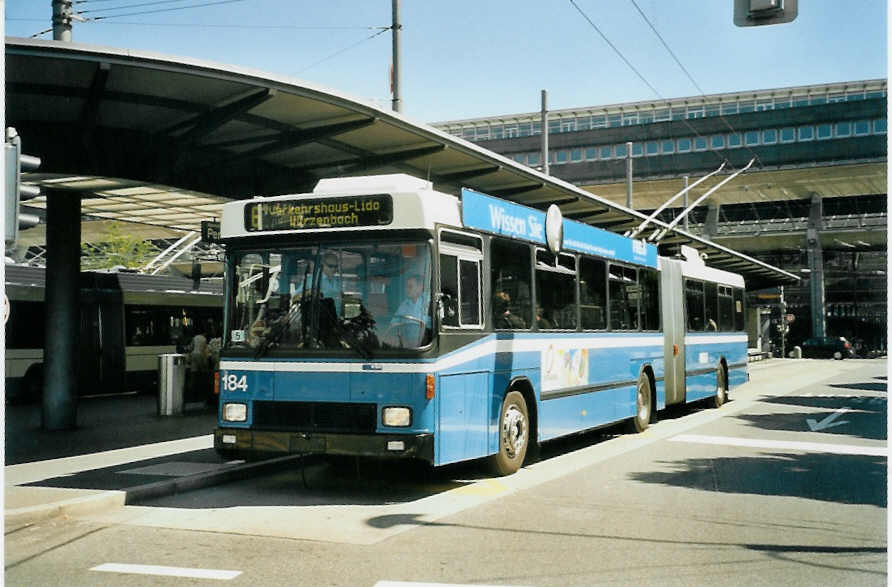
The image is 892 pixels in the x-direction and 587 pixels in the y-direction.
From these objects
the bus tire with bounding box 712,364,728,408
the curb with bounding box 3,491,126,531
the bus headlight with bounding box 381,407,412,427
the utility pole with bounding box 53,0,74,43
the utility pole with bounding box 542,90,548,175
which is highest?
the utility pole with bounding box 542,90,548,175

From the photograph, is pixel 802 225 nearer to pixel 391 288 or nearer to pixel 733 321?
pixel 733 321

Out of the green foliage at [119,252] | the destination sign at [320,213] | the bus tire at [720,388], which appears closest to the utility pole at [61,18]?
the destination sign at [320,213]

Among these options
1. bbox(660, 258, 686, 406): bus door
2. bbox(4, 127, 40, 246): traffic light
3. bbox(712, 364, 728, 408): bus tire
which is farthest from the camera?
bbox(712, 364, 728, 408): bus tire

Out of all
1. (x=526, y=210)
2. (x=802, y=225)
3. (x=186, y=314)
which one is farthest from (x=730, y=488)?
(x=802, y=225)

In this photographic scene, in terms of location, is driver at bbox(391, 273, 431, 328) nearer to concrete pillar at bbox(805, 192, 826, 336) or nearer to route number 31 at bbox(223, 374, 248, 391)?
route number 31 at bbox(223, 374, 248, 391)

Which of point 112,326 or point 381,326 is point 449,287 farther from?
point 112,326

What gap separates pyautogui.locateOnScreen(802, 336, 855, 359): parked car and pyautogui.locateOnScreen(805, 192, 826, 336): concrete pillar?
331cm

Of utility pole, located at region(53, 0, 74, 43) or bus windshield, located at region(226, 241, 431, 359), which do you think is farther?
utility pole, located at region(53, 0, 74, 43)

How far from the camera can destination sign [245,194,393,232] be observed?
30.5ft

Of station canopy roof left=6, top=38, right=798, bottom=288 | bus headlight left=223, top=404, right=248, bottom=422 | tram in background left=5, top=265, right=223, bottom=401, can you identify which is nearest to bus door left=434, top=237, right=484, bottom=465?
bus headlight left=223, top=404, right=248, bottom=422

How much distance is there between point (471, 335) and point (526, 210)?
2.30m

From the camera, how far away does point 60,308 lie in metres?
14.8

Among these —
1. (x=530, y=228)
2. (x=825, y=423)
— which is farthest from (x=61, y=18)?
(x=825, y=423)

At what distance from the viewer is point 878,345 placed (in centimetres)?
7812
